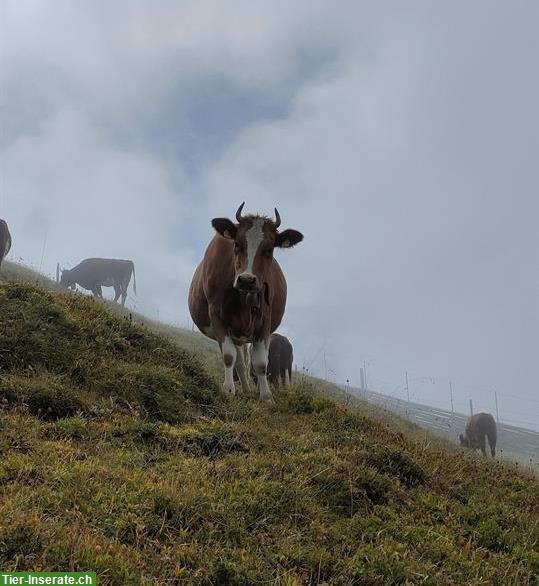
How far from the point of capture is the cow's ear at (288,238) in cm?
988

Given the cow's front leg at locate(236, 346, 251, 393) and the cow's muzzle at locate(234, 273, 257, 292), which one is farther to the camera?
the cow's front leg at locate(236, 346, 251, 393)

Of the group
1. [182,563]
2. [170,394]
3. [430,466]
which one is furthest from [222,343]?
[182,563]

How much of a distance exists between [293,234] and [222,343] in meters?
2.21

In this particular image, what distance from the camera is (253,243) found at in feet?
30.0

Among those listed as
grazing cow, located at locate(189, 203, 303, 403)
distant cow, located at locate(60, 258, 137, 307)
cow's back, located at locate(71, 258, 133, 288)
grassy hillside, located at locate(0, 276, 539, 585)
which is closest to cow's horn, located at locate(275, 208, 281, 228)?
grazing cow, located at locate(189, 203, 303, 403)

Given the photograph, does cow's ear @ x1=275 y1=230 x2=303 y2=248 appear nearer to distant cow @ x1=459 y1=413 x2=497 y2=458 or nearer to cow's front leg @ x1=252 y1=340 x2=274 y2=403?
cow's front leg @ x1=252 y1=340 x2=274 y2=403

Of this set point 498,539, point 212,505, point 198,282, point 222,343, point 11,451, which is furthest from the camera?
point 198,282

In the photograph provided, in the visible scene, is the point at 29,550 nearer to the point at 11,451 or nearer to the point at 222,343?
Result: the point at 11,451

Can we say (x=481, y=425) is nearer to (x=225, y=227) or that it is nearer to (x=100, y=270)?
(x=225, y=227)

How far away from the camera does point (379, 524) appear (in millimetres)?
4883

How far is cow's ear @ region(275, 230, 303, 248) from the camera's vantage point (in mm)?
9883

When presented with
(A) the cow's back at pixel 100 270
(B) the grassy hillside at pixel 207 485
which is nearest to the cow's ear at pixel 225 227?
A: (B) the grassy hillside at pixel 207 485

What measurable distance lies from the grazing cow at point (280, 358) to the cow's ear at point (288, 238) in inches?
227

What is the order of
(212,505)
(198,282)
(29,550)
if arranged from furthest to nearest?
1. (198,282)
2. (212,505)
3. (29,550)
